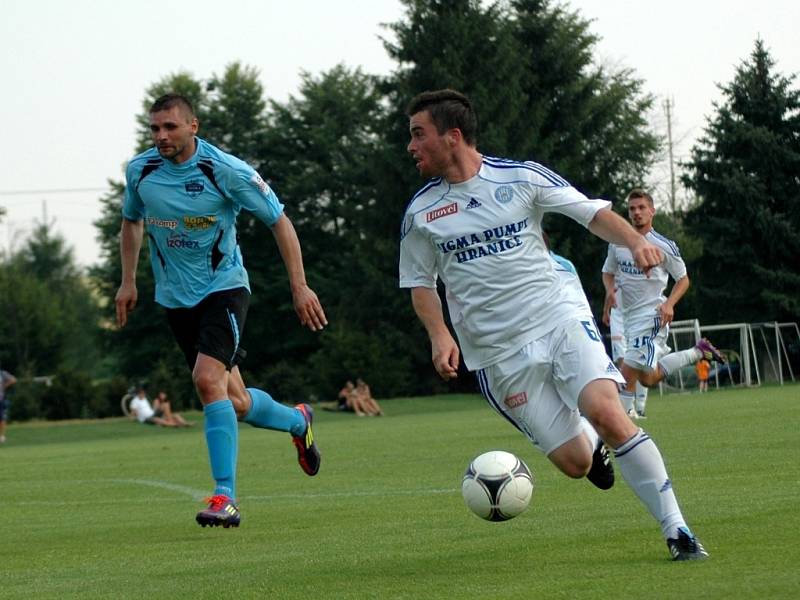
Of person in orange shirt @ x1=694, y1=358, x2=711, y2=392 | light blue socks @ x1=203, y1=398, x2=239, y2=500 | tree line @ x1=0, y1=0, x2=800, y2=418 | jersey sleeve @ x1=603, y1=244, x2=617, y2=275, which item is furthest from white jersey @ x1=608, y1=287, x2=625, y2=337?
tree line @ x1=0, y1=0, x2=800, y2=418

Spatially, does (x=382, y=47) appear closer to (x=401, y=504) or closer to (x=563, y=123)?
(x=563, y=123)

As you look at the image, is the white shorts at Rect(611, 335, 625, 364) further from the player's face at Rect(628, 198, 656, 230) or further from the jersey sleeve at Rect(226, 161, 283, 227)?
the jersey sleeve at Rect(226, 161, 283, 227)

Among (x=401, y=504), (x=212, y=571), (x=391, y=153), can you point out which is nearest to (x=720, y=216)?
(x=391, y=153)

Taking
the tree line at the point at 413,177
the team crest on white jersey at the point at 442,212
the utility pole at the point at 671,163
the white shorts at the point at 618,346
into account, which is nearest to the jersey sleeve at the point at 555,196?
the team crest on white jersey at the point at 442,212

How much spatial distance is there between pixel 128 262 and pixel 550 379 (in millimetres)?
4056

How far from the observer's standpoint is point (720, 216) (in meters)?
50.0

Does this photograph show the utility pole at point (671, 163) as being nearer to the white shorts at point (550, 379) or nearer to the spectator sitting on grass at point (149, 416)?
the spectator sitting on grass at point (149, 416)

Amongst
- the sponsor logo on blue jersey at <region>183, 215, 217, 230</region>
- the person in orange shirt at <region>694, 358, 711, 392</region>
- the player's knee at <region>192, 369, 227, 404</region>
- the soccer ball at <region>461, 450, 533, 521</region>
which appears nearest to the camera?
the soccer ball at <region>461, 450, 533, 521</region>

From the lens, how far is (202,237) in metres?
9.21

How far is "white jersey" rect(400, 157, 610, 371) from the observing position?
682 cm

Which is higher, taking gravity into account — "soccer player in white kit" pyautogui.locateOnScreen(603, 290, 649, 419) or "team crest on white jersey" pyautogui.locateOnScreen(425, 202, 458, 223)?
"team crest on white jersey" pyautogui.locateOnScreen(425, 202, 458, 223)

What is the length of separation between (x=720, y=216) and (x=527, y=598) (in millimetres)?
46287

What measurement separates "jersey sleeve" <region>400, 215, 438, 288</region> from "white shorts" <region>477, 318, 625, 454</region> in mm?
557

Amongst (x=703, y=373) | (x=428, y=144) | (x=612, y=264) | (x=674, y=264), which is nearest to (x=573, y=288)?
(x=428, y=144)
